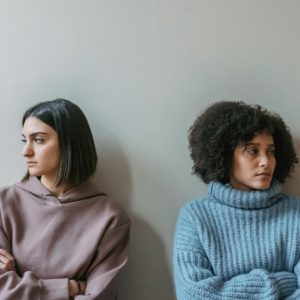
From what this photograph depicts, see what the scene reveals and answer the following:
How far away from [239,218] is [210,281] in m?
0.21

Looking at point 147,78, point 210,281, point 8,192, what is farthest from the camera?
point 147,78

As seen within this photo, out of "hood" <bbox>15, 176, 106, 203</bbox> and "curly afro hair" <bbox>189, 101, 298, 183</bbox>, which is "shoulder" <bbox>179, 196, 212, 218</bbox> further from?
"hood" <bbox>15, 176, 106, 203</bbox>

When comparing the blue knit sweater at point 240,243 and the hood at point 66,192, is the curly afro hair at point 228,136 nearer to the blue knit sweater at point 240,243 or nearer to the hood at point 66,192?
the blue knit sweater at point 240,243

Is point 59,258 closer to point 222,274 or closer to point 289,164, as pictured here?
point 222,274

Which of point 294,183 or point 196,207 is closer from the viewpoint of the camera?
point 196,207

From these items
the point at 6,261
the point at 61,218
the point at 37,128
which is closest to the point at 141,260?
the point at 61,218

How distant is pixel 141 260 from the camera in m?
1.32

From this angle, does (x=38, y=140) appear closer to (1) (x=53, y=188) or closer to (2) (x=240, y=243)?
(1) (x=53, y=188)

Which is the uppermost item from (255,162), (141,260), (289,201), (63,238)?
(255,162)

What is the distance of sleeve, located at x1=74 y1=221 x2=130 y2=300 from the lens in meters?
1.09

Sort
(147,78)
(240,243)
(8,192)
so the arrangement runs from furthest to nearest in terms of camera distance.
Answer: (147,78) → (8,192) → (240,243)

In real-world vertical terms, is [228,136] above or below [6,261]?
above

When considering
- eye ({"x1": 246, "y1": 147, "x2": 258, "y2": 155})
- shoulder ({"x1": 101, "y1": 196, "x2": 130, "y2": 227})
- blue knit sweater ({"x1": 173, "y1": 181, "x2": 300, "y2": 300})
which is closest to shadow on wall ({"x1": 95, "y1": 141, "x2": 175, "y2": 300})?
shoulder ({"x1": 101, "y1": 196, "x2": 130, "y2": 227})

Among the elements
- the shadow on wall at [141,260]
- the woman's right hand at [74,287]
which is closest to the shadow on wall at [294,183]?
the shadow on wall at [141,260]
